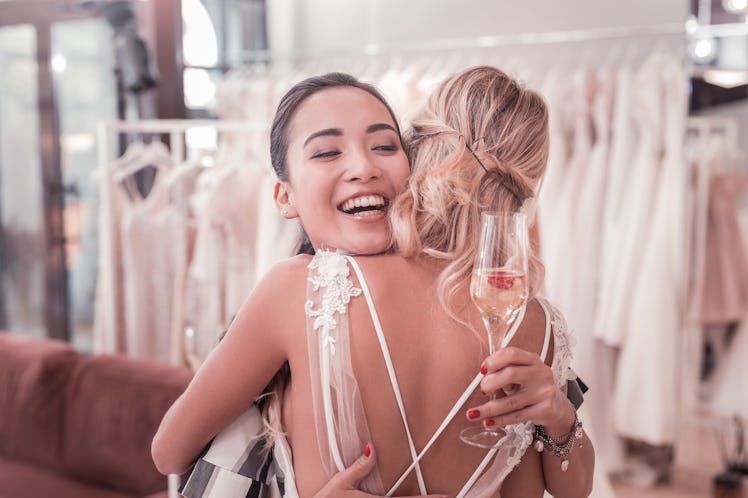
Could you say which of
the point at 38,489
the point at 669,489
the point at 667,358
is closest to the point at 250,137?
A: the point at 38,489

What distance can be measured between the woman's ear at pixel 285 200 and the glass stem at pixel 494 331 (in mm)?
365

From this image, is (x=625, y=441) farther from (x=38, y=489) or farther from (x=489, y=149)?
(x=489, y=149)

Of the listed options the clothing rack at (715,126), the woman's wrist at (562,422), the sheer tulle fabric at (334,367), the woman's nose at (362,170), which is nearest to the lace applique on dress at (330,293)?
the sheer tulle fabric at (334,367)

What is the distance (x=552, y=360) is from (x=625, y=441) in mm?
2994

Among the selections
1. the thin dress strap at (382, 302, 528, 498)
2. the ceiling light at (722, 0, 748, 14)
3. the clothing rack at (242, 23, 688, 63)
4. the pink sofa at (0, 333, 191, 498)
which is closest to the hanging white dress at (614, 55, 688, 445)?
the ceiling light at (722, 0, 748, 14)

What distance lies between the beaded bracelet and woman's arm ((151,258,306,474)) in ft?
1.36

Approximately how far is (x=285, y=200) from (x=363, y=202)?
0.16 metres

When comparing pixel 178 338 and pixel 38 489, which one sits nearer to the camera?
pixel 38 489

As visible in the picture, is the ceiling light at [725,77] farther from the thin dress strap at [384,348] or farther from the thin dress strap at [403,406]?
the thin dress strap at [384,348]

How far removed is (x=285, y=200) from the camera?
1.31 m

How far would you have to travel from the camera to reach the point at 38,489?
9.93 feet

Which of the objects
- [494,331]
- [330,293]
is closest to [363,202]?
[330,293]

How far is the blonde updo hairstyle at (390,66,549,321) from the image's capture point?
Result: 1164 mm

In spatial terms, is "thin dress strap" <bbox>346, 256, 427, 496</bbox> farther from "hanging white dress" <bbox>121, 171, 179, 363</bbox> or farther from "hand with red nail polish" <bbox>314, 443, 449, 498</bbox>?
"hanging white dress" <bbox>121, 171, 179, 363</bbox>
